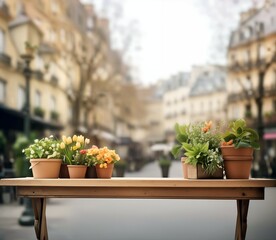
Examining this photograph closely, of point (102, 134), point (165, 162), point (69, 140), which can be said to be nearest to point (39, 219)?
point (69, 140)

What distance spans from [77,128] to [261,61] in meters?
4.51

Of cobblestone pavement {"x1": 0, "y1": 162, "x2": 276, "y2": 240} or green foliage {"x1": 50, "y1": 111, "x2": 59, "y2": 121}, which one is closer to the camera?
cobblestone pavement {"x1": 0, "y1": 162, "x2": 276, "y2": 240}

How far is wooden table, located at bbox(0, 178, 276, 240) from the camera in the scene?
4.23m

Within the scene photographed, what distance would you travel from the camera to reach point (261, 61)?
43.3ft

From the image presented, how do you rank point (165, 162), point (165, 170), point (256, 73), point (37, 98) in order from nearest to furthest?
point (165, 170) → point (165, 162) → point (256, 73) → point (37, 98)

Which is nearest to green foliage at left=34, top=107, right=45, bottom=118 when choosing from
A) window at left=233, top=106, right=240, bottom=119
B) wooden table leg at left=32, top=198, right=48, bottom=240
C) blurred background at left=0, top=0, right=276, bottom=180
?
blurred background at left=0, top=0, right=276, bottom=180

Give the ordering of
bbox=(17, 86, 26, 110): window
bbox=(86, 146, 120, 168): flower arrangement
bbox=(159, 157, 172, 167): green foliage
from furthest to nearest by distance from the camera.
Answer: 1. bbox=(17, 86, 26, 110): window
2. bbox=(159, 157, 172, 167): green foliage
3. bbox=(86, 146, 120, 168): flower arrangement

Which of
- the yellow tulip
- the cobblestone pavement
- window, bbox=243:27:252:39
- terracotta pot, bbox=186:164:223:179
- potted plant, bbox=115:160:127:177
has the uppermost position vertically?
window, bbox=243:27:252:39

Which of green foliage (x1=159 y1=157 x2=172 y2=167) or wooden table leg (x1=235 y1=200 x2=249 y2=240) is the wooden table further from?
green foliage (x1=159 y1=157 x2=172 y2=167)

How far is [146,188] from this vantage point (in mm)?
4379

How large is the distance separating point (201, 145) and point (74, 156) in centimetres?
102

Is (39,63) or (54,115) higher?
(39,63)

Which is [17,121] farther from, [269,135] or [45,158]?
[45,158]

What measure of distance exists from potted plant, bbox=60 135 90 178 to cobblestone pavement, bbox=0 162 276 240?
208 cm
